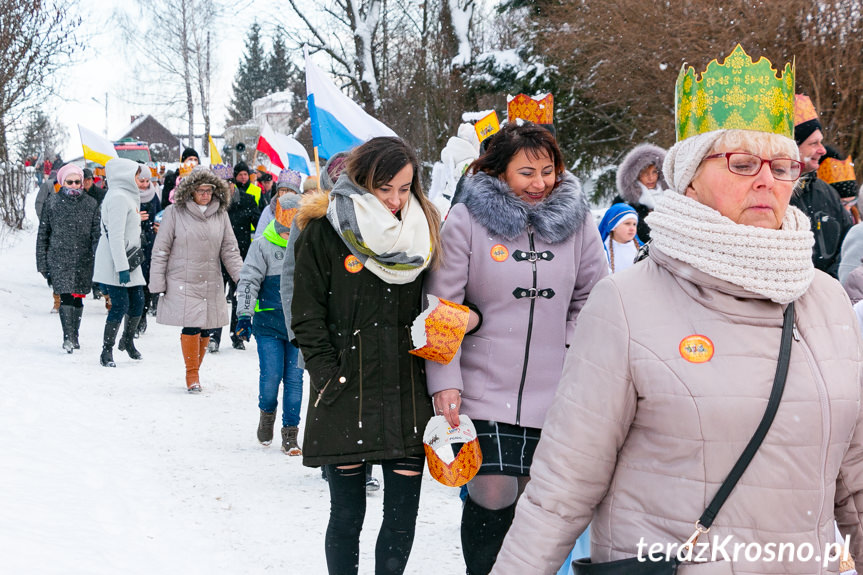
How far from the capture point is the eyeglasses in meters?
2.05

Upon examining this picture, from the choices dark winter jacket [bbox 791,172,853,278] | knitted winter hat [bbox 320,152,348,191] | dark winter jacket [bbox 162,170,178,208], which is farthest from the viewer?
dark winter jacket [bbox 162,170,178,208]

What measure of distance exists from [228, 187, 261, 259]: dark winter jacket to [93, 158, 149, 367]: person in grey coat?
2600 millimetres

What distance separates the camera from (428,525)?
5.23 m

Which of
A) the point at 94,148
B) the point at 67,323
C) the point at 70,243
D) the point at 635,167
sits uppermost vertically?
the point at 94,148

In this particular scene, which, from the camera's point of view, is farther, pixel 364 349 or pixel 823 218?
pixel 823 218

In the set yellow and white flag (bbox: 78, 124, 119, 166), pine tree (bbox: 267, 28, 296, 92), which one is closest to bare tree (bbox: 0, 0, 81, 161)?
yellow and white flag (bbox: 78, 124, 119, 166)

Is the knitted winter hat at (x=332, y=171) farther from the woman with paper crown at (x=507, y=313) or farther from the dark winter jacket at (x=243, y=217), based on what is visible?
the dark winter jacket at (x=243, y=217)

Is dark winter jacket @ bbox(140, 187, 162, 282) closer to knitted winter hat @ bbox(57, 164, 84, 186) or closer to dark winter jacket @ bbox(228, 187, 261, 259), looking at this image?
dark winter jacket @ bbox(228, 187, 261, 259)

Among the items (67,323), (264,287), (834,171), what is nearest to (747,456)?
(264,287)

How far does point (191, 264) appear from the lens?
28.2 feet

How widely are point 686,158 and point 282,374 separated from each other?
488cm

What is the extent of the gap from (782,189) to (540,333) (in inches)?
63.6

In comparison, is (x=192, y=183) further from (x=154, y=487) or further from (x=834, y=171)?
(x=834, y=171)

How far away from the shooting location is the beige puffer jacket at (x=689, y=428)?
188 centimetres
